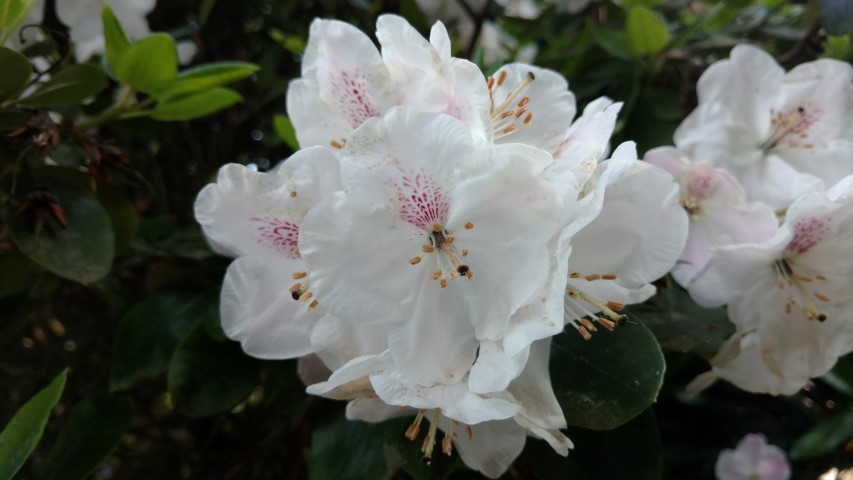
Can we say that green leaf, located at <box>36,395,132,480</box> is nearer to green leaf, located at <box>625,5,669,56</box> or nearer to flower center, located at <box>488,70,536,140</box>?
flower center, located at <box>488,70,536,140</box>

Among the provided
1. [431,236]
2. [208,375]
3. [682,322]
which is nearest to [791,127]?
[682,322]

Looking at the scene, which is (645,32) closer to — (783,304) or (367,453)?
(783,304)

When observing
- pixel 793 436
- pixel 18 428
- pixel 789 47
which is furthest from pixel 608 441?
pixel 789 47

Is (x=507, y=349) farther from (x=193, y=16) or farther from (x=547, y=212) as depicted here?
(x=193, y=16)

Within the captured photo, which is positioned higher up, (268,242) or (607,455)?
(268,242)

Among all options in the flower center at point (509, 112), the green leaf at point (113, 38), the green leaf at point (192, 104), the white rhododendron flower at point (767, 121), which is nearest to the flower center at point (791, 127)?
the white rhododendron flower at point (767, 121)

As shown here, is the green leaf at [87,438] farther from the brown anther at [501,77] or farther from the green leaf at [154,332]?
the brown anther at [501,77]
